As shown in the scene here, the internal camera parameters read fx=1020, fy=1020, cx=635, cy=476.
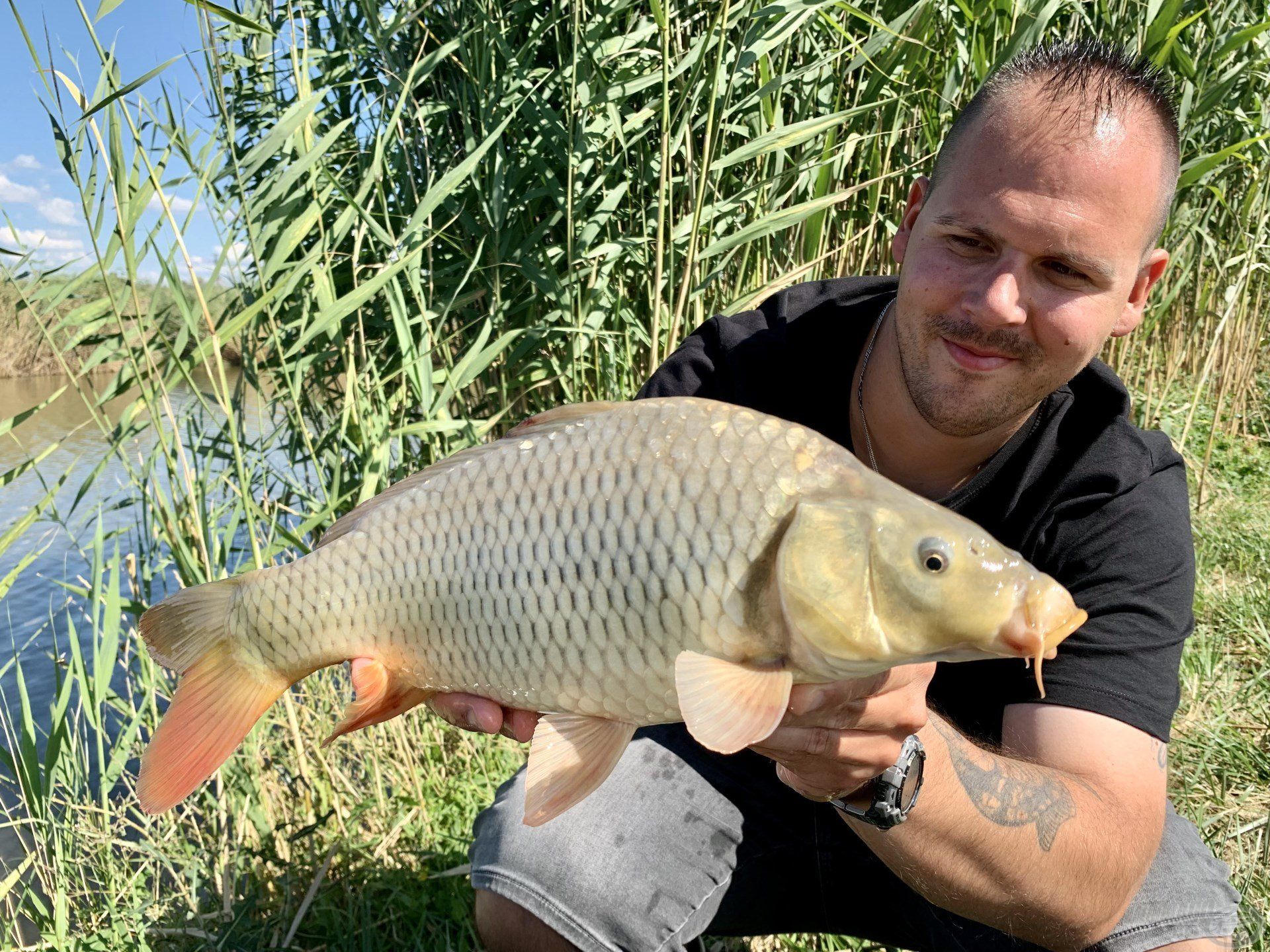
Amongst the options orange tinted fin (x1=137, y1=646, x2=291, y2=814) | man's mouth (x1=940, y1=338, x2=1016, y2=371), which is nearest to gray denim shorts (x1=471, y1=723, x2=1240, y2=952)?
orange tinted fin (x1=137, y1=646, x2=291, y2=814)

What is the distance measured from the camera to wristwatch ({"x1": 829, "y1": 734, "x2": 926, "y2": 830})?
1.11m

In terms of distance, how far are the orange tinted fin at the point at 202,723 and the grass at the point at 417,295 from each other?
500mm

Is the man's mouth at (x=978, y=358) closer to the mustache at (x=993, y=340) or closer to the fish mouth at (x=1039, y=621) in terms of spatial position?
the mustache at (x=993, y=340)

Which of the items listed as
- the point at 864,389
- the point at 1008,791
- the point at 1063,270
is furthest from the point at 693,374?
the point at 1008,791

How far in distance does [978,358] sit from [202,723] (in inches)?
44.6

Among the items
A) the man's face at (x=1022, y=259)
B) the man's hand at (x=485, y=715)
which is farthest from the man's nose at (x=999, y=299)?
the man's hand at (x=485, y=715)

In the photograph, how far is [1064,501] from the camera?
1475 millimetres

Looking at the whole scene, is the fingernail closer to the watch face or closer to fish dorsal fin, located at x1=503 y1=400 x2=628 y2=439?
fish dorsal fin, located at x1=503 y1=400 x2=628 y2=439

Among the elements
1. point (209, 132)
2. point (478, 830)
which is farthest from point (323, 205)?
point (478, 830)

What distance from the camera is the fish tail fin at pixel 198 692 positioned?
1198 mm

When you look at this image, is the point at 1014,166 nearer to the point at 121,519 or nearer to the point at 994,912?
the point at 994,912

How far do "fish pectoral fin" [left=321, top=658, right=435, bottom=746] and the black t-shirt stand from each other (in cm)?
68

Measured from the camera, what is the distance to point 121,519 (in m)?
4.50

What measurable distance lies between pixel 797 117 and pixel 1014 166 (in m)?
1.14
